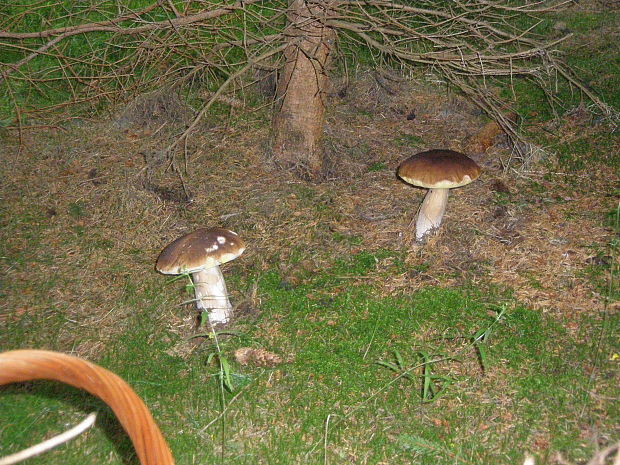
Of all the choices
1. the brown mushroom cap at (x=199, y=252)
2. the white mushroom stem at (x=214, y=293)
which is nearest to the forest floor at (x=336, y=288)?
the white mushroom stem at (x=214, y=293)

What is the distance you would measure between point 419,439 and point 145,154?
3.49 meters

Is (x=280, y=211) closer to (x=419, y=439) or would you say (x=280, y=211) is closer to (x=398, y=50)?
(x=398, y=50)

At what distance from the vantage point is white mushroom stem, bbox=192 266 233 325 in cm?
302

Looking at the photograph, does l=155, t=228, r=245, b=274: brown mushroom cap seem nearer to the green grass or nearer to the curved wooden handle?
the green grass

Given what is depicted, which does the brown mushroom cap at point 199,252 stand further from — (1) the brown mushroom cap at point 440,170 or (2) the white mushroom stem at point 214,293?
(1) the brown mushroom cap at point 440,170

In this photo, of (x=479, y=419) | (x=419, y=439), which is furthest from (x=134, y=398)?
(x=479, y=419)

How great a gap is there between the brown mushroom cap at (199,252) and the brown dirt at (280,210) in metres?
0.58

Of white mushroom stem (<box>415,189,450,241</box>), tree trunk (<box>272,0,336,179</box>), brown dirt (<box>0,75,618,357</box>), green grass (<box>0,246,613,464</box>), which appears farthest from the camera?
tree trunk (<box>272,0,336,179</box>)

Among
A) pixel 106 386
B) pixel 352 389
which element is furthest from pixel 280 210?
pixel 106 386

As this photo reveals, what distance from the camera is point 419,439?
7.30ft

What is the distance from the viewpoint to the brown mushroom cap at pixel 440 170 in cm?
324

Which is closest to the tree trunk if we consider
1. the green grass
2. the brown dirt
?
the brown dirt

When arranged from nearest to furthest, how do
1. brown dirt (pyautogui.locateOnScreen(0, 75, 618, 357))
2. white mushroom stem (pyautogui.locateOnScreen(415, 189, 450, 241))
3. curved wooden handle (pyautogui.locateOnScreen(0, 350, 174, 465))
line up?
curved wooden handle (pyautogui.locateOnScreen(0, 350, 174, 465)), brown dirt (pyautogui.locateOnScreen(0, 75, 618, 357)), white mushroom stem (pyautogui.locateOnScreen(415, 189, 450, 241))

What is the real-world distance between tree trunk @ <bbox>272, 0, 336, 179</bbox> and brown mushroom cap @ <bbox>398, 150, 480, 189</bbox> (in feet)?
3.77
